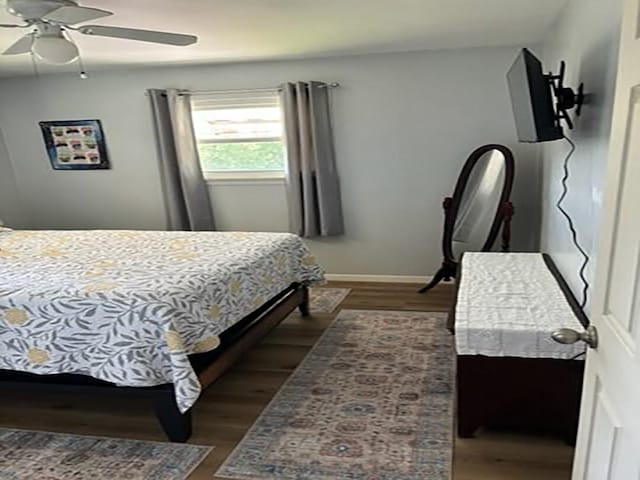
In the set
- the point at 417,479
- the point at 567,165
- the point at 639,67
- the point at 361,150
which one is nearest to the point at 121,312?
the point at 417,479

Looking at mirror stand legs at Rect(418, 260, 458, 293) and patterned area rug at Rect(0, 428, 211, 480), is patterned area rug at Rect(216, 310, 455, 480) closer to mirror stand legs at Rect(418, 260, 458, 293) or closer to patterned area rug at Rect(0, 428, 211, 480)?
patterned area rug at Rect(0, 428, 211, 480)

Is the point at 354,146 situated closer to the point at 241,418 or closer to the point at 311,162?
the point at 311,162

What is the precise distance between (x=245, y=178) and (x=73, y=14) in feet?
8.28

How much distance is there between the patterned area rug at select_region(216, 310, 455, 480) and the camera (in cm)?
200

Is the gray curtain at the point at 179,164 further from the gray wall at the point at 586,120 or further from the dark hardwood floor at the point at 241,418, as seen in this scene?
the gray wall at the point at 586,120

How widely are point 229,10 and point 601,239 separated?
→ 2275mm

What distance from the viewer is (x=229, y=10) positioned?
2660mm

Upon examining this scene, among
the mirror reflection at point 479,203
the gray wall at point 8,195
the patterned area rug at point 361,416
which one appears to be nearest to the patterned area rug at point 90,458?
the patterned area rug at point 361,416

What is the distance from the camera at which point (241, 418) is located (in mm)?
2406

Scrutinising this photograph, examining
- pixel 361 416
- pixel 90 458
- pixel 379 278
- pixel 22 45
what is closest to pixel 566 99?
pixel 361 416

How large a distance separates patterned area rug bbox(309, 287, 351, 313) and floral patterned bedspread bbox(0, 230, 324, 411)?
1.05 metres

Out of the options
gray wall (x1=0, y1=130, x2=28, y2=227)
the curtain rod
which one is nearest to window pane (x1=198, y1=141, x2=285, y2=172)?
the curtain rod

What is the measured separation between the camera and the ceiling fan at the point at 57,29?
84.0 inches

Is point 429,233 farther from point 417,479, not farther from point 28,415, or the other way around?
point 28,415
